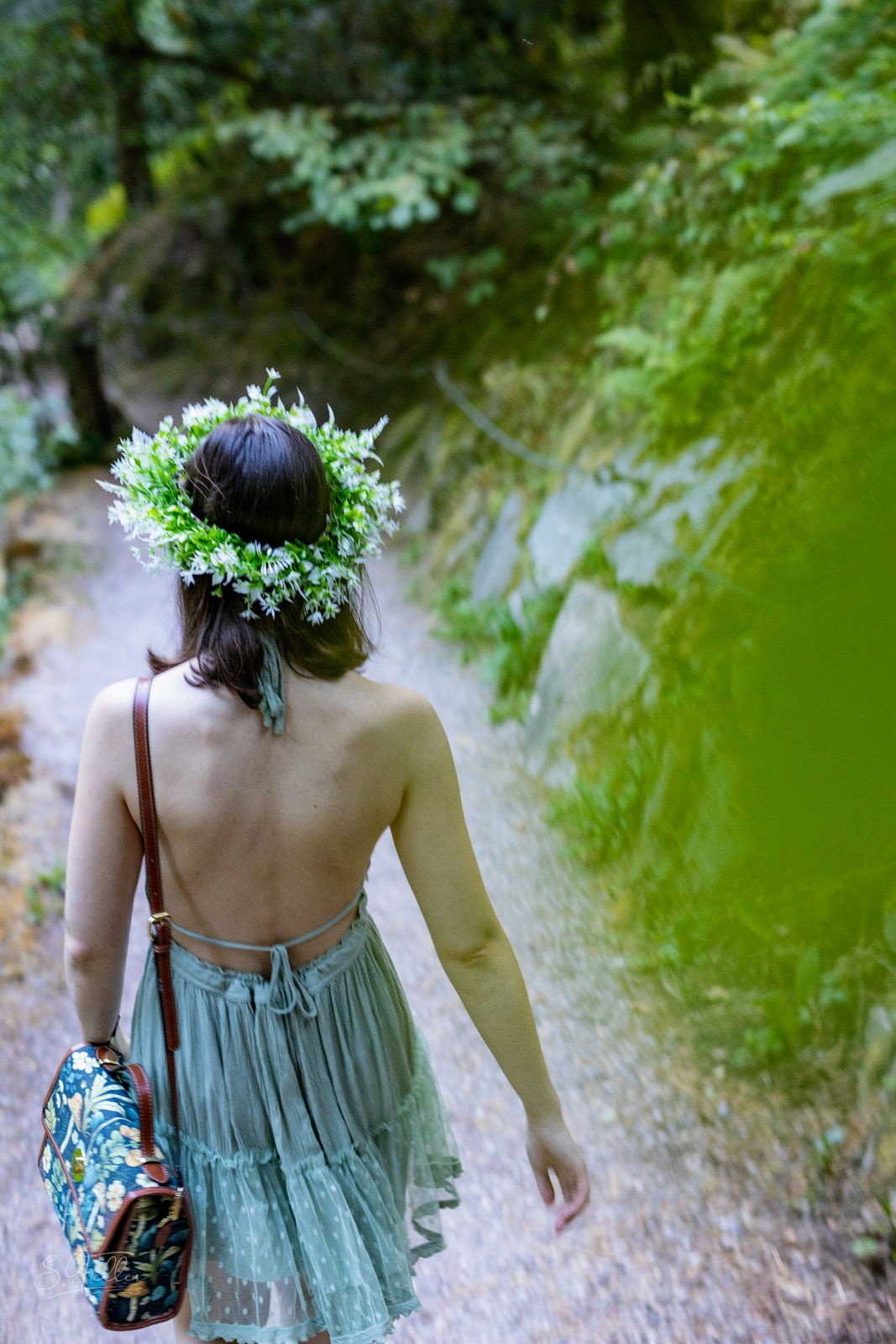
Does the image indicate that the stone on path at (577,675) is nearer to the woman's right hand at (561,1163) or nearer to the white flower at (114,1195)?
the woman's right hand at (561,1163)

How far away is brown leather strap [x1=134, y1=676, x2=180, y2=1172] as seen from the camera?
1479 millimetres

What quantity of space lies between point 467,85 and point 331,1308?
7274 mm

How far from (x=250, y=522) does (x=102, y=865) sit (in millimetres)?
570

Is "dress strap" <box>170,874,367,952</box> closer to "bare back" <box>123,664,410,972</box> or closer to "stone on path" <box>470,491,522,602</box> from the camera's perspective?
"bare back" <box>123,664,410,972</box>

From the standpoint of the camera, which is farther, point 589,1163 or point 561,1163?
point 589,1163

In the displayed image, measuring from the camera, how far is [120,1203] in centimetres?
145

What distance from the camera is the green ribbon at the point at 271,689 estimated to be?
4.90 feet

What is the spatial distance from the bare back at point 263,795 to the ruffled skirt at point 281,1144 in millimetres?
116

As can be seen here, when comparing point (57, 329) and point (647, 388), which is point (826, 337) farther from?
point (57, 329)

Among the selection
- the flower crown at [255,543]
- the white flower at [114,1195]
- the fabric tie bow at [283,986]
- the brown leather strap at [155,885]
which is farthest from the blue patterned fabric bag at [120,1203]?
the flower crown at [255,543]

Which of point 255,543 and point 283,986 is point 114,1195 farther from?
point 255,543

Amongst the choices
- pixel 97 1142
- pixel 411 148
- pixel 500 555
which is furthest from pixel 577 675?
pixel 411 148

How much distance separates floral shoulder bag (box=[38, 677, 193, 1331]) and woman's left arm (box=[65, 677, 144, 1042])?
0.11 feet

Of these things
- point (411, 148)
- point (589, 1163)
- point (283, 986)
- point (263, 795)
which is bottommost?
point (589, 1163)
